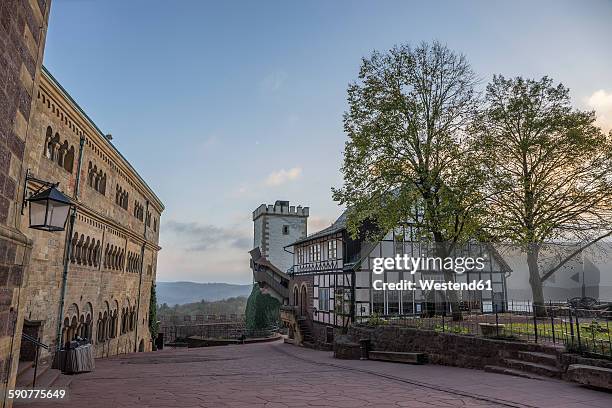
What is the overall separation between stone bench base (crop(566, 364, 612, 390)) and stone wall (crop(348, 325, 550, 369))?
6.36 feet

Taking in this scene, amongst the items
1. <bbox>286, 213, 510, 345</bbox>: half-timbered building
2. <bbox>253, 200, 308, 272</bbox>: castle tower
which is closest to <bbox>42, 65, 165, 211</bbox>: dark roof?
<bbox>286, 213, 510, 345</bbox>: half-timbered building

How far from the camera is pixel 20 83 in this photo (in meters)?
4.46

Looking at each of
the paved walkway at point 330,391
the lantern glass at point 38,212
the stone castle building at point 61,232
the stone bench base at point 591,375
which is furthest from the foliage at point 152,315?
the stone bench base at point 591,375

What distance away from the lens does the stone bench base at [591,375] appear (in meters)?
7.66

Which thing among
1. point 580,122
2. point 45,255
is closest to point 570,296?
point 580,122

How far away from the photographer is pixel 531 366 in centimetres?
991

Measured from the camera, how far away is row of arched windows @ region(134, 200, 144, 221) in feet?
82.1

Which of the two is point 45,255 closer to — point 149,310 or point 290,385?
point 290,385

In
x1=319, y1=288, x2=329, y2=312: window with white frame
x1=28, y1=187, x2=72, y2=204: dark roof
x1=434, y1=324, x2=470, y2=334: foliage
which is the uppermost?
x1=28, y1=187, x2=72, y2=204: dark roof

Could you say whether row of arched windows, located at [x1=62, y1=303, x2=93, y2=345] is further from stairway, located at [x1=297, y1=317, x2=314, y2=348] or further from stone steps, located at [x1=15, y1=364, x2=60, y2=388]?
stairway, located at [x1=297, y1=317, x2=314, y2=348]

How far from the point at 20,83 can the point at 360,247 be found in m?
23.4

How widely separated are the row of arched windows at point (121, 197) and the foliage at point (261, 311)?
21791 millimetres

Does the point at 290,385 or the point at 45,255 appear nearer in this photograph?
the point at 290,385

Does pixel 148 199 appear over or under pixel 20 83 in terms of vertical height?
over
